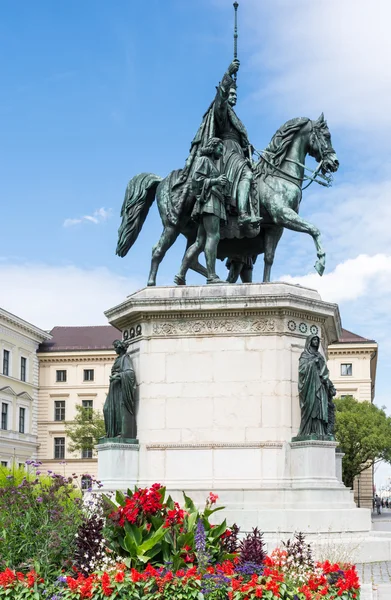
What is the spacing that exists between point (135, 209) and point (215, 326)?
3705mm

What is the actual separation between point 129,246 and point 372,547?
800cm

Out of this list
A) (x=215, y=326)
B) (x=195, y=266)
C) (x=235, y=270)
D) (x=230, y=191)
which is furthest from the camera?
(x=235, y=270)

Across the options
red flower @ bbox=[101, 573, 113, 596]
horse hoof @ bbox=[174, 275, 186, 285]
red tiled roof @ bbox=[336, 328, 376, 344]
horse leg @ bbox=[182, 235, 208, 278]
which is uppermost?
red tiled roof @ bbox=[336, 328, 376, 344]

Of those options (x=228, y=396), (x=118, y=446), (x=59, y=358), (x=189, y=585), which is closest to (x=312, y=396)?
(x=228, y=396)

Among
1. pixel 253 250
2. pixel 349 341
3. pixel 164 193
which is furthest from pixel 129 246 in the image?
pixel 349 341

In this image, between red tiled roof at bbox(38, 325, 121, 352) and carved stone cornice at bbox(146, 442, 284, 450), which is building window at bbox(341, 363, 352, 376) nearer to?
red tiled roof at bbox(38, 325, 121, 352)

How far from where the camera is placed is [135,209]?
61.5ft

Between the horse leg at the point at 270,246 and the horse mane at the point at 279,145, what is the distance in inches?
48.1

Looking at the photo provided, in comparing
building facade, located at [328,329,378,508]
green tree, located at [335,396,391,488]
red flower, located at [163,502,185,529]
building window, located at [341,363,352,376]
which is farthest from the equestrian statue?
building window, located at [341,363,352,376]

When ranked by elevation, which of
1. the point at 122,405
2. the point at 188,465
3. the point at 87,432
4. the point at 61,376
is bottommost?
the point at 188,465

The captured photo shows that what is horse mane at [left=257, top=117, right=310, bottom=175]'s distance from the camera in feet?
59.0

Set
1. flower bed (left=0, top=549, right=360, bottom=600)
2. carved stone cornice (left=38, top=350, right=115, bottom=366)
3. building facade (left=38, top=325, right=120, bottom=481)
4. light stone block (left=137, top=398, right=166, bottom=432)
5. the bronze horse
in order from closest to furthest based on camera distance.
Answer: flower bed (left=0, top=549, right=360, bottom=600) < light stone block (left=137, top=398, right=166, bottom=432) < the bronze horse < building facade (left=38, top=325, right=120, bottom=481) < carved stone cornice (left=38, top=350, right=115, bottom=366)

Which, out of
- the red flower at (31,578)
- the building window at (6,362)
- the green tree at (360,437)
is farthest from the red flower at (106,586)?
the building window at (6,362)

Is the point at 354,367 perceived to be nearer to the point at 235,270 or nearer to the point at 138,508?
the point at 235,270
